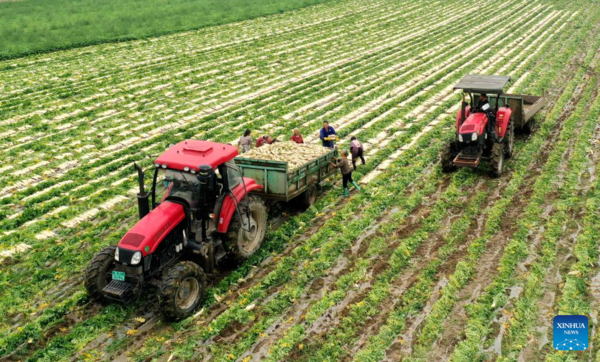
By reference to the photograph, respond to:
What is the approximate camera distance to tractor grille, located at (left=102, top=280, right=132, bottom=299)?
835cm

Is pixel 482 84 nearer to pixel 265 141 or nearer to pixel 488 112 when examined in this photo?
pixel 488 112

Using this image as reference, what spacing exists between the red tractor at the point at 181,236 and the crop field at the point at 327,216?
A: 0.51 metres

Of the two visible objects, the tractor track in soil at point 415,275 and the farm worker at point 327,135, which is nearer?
the tractor track in soil at point 415,275

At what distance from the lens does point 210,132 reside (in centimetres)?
1773

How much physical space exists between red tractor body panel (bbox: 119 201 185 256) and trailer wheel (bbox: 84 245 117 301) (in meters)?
0.56

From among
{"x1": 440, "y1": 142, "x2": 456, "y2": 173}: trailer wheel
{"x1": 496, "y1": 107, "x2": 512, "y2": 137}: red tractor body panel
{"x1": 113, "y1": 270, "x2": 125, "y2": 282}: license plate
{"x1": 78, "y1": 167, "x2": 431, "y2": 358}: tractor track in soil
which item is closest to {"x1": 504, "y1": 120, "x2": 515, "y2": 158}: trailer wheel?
{"x1": 496, "y1": 107, "x2": 512, "y2": 137}: red tractor body panel

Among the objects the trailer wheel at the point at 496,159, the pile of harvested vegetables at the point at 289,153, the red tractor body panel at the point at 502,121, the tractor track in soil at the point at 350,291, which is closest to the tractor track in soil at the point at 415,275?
the tractor track in soil at the point at 350,291

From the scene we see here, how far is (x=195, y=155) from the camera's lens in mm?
9414

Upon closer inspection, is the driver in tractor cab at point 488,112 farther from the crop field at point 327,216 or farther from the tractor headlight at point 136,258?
the tractor headlight at point 136,258

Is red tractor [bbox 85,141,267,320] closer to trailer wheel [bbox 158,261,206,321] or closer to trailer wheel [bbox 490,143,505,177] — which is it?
trailer wheel [bbox 158,261,206,321]

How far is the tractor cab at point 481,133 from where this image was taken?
13906 mm

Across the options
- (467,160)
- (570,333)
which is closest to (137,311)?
(570,333)

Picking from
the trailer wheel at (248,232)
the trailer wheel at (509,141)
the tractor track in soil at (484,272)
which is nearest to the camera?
the tractor track in soil at (484,272)

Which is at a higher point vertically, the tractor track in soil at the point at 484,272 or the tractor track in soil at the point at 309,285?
the tractor track in soil at the point at 484,272
